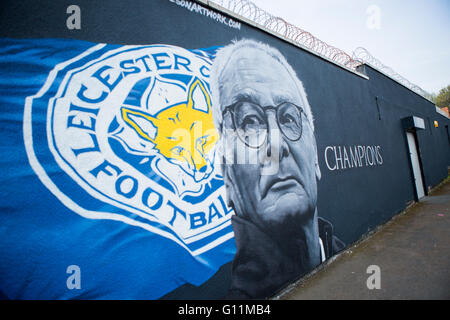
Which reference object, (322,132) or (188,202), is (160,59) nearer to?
(188,202)

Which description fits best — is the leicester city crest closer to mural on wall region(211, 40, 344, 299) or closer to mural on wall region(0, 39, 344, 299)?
mural on wall region(0, 39, 344, 299)

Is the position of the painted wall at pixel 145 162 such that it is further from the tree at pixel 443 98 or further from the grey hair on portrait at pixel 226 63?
the tree at pixel 443 98

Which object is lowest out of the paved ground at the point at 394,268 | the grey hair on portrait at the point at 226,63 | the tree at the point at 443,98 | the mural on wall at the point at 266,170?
the paved ground at the point at 394,268

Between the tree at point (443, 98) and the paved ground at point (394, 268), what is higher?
the tree at point (443, 98)

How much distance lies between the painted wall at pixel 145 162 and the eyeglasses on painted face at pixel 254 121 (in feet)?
0.14

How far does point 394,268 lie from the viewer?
3109 millimetres

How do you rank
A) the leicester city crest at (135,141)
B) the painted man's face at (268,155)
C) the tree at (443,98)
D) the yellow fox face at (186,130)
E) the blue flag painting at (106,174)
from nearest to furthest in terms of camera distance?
the blue flag painting at (106,174) → the leicester city crest at (135,141) → the yellow fox face at (186,130) → the painted man's face at (268,155) → the tree at (443,98)

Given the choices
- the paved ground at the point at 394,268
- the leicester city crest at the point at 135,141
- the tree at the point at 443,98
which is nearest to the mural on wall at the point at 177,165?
the leicester city crest at the point at 135,141

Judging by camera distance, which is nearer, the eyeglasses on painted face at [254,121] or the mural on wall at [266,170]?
the mural on wall at [266,170]

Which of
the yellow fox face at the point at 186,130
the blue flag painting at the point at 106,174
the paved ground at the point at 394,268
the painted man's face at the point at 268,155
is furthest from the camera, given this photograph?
the painted man's face at the point at 268,155

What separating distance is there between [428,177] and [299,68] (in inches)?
325

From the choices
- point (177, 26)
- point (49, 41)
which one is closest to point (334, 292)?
point (177, 26)

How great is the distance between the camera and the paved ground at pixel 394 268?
2.56 meters

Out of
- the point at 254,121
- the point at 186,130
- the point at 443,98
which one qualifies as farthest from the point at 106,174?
the point at 443,98
